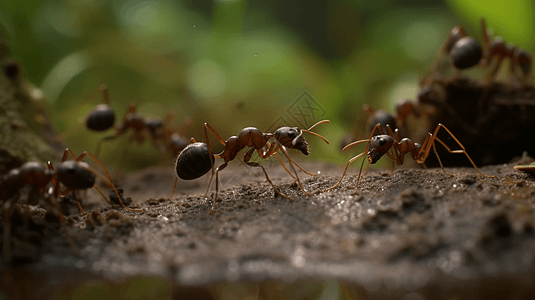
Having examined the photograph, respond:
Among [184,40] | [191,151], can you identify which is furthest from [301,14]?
[191,151]

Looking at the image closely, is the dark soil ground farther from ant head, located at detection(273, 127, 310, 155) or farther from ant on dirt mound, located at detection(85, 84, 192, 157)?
ant on dirt mound, located at detection(85, 84, 192, 157)

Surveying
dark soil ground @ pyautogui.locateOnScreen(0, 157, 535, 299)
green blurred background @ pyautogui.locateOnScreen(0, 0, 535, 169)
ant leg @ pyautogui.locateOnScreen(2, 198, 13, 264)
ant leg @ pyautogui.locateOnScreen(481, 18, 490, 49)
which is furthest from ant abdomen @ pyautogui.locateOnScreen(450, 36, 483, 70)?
ant leg @ pyautogui.locateOnScreen(2, 198, 13, 264)

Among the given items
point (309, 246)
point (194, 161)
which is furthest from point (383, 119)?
point (309, 246)

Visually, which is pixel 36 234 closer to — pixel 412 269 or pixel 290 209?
pixel 290 209

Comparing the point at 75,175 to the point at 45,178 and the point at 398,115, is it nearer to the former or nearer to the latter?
the point at 45,178

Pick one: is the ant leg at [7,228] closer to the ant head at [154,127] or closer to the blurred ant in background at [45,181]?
the blurred ant in background at [45,181]
